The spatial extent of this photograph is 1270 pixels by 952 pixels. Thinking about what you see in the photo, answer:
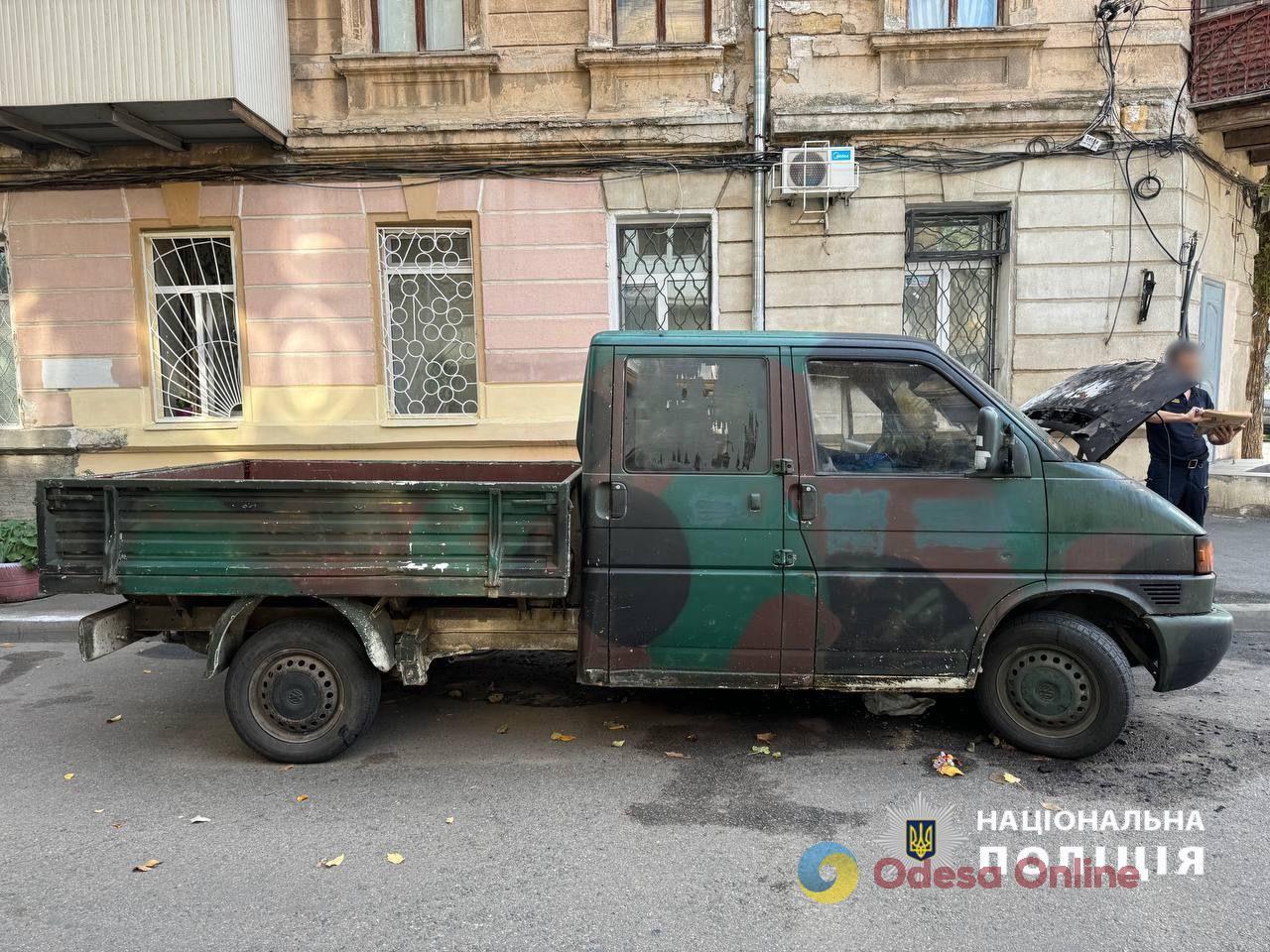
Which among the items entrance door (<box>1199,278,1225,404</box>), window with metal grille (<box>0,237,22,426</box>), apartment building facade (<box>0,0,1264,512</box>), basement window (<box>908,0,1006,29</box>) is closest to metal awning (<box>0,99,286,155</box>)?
apartment building facade (<box>0,0,1264,512</box>)

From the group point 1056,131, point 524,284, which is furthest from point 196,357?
point 1056,131

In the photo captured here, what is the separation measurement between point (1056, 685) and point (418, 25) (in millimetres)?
8866

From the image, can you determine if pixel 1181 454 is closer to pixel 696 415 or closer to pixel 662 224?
pixel 696 415

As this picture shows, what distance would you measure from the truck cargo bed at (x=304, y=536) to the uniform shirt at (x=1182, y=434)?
5125 millimetres

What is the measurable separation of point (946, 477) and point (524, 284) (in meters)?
6.02

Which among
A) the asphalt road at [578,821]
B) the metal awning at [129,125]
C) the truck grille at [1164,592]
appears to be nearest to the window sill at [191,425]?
the metal awning at [129,125]

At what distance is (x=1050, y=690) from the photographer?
391 cm

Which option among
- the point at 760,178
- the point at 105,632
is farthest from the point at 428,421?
the point at 105,632

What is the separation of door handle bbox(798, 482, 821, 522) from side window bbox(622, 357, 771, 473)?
225 mm

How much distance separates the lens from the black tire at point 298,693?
4027 mm

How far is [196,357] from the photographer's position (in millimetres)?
9242

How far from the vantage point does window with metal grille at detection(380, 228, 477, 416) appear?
29.5 ft

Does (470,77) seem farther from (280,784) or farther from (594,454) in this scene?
(280,784)

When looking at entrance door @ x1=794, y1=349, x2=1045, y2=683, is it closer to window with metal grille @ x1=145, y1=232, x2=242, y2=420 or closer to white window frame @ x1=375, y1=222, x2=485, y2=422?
white window frame @ x1=375, y1=222, x2=485, y2=422
